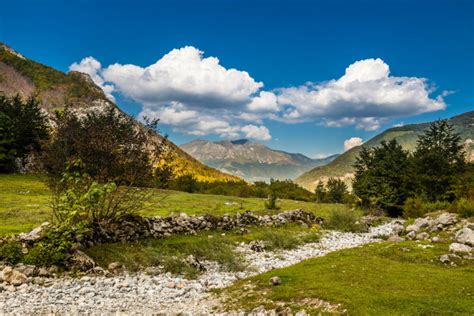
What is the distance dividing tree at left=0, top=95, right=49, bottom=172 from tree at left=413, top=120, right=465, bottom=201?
56.3 metres

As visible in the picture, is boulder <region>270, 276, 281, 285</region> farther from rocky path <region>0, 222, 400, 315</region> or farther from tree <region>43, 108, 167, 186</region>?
tree <region>43, 108, 167, 186</region>

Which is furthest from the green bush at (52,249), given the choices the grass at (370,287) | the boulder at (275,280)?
the boulder at (275,280)

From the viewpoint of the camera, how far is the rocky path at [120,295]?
9984mm

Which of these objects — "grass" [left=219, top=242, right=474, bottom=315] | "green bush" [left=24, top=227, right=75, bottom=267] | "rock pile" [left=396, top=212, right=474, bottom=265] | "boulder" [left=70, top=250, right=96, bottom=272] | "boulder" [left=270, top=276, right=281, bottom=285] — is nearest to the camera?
"grass" [left=219, top=242, right=474, bottom=315]

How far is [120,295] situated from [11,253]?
5139 millimetres

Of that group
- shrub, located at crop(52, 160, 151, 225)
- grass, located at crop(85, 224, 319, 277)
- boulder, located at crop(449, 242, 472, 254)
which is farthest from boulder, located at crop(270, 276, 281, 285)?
boulder, located at crop(449, 242, 472, 254)

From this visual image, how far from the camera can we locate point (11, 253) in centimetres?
1306

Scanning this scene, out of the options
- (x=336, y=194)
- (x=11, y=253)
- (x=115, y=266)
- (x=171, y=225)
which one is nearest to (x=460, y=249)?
(x=115, y=266)

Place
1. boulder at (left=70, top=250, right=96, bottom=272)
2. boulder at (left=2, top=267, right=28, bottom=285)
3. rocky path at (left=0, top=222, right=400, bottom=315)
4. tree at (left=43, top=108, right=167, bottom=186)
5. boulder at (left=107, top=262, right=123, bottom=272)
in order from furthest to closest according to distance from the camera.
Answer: tree at (left=43, top=108, right=167, bottom=186) < boulder at (left=107, top=262, right=123, bottom=272) < boulder at (left=70, top=250, right=96, bottom=272) < boulder at (left=2, top=267, right=28, bottom=285) < rocky path at (left=0, top=222, right=400, bottom=315)

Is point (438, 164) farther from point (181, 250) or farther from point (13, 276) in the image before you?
point (13, 276)

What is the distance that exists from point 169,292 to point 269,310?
4243mm

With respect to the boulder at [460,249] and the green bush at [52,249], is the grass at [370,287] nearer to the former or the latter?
the boulder at [460,249]

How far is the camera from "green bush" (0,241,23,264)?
12.9m

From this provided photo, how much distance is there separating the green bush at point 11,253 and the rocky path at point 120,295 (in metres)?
1.88
